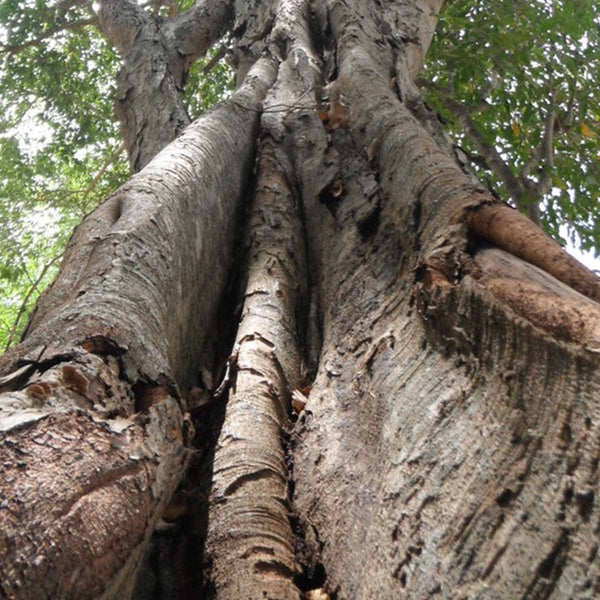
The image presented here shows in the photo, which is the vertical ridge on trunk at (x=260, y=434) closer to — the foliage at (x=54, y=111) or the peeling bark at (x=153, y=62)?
the peeling bark at (x=153, y=62)

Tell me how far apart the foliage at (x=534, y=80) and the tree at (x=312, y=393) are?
2613mm

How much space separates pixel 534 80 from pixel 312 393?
424 centimetres

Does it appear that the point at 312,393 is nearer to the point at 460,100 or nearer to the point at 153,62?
the point at 153,62

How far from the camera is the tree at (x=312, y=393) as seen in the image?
1014 millimetres

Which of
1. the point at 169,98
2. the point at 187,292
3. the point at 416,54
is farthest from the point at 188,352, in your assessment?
the point at 416,54

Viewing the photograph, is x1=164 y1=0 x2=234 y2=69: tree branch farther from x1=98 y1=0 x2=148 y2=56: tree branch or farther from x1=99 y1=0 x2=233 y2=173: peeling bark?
x1=98 y1=0 x2=148 y2=56: tree branch

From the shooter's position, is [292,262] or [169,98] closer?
[292,262]

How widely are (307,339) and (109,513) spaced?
3.62ft

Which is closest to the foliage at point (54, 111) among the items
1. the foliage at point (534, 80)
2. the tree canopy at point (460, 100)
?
the tree canopy at point (460, 100)

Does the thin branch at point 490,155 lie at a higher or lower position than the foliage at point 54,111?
lower

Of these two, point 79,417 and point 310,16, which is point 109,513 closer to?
point 79,417

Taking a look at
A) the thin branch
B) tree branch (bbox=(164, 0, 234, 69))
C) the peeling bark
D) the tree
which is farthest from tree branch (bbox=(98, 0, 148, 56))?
the thin branch

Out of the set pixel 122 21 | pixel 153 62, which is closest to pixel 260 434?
pixel 153 62

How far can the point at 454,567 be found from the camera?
1057 mm
